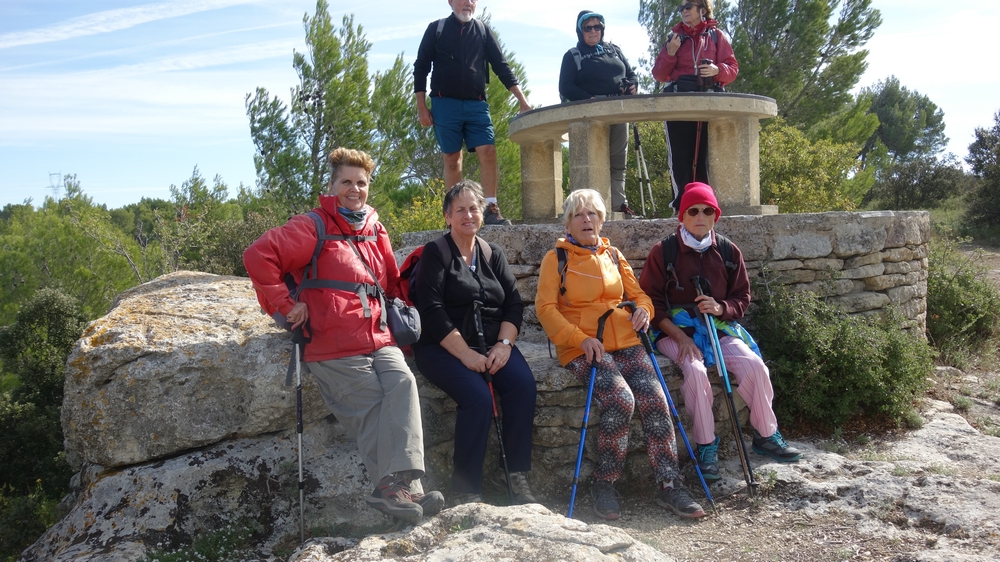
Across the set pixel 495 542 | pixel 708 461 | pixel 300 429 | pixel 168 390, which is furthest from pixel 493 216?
pixel 495 542

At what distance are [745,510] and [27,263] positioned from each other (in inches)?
551

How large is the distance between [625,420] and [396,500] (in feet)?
4.28

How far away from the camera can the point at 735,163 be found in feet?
18.5

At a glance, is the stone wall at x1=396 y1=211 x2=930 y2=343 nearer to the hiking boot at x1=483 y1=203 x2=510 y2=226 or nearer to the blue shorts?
the hiking boot at x1=483 y1=203 x2=510 y2=226

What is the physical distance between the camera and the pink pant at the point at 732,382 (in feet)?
13.2

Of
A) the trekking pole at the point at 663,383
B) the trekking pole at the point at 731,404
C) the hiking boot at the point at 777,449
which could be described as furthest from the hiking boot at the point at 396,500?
the hiking boot at the point at 777,449

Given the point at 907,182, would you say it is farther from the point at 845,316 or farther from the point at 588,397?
the point at 588,397

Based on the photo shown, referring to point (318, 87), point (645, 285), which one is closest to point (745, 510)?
point (645, 285)

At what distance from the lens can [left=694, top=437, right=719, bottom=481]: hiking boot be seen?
157 inches

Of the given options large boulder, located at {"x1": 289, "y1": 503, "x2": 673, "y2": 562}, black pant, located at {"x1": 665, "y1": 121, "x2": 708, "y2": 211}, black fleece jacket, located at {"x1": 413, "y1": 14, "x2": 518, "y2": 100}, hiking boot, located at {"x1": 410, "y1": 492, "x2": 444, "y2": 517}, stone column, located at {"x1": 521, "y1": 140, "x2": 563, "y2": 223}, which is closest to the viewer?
large boulder, located at {"x1": 289, "y1": 503, "x2": 673, "y2": 562}

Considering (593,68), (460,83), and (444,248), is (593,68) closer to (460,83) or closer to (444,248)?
(460,83)

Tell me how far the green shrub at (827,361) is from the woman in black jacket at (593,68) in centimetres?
196

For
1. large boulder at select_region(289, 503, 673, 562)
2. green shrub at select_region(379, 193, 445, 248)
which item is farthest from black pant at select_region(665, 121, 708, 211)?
green shrub at select_region(379, 193, 445, 248)

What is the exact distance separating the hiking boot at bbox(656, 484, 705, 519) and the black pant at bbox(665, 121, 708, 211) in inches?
108
